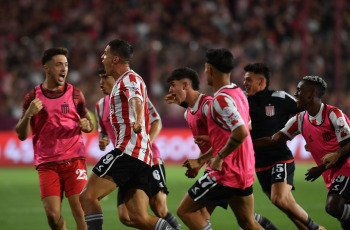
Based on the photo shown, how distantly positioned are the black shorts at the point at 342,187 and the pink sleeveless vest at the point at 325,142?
0.21 feet

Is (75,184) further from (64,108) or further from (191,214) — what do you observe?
(191,214)

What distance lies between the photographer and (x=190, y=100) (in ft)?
21.9

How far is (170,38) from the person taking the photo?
20.0m

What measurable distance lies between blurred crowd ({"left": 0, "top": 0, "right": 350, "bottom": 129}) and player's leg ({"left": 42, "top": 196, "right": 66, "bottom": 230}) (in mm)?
10896

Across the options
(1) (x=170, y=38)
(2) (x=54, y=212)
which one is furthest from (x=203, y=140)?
(1) (x=170, y=38)

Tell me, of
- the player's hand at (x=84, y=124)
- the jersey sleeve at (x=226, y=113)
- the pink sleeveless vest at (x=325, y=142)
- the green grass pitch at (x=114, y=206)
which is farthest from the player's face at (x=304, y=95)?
the player's hand at (x=84, y=124)

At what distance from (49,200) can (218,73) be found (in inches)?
101

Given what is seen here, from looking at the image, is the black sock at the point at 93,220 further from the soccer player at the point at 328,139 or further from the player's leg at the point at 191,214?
the soccer player at the point at 328,139

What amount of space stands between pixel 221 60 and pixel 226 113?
1.83 feet

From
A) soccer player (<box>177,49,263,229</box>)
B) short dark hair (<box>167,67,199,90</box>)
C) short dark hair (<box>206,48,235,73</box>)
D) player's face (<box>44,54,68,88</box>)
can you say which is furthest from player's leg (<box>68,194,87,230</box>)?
short dark hair (<box>206,48,235,73</box>)

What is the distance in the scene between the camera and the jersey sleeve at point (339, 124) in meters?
6.20

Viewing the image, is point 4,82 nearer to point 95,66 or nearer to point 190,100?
point 95,66

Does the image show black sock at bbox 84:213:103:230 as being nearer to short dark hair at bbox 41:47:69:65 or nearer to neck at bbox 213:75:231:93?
neck at bbox 213:75:231:93

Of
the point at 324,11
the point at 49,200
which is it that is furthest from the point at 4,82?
the point at 49,200
